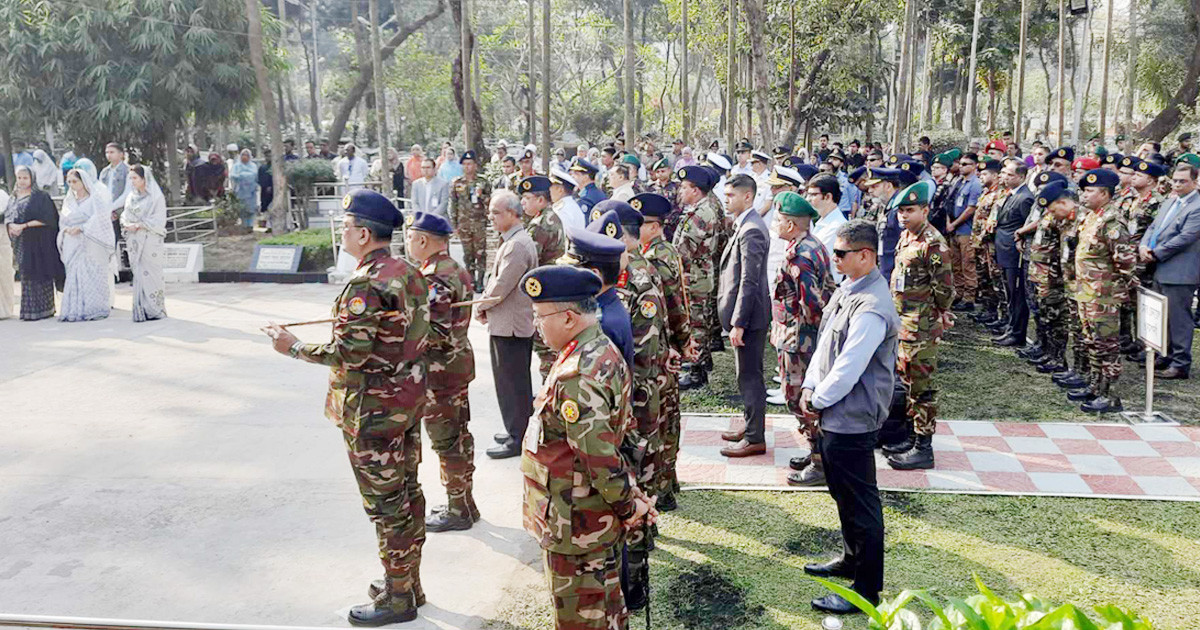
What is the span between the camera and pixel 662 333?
5.11 metres

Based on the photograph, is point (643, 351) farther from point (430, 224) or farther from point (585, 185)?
point (585, 185)

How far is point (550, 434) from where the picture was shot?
348 cm

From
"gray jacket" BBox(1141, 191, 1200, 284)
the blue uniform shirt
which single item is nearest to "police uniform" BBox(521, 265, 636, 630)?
the blue uniform shirt

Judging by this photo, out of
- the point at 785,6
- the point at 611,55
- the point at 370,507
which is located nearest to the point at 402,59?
the point at 611,55

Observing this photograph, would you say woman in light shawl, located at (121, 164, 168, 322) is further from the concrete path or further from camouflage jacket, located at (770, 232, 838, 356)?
camouflage jacket, located at (770, 232, 838, 356)

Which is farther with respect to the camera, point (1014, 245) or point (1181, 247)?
point (1014, 245)

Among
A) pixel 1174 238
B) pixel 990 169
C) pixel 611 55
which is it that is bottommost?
pixel 1174 238

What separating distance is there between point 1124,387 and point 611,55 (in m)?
47.4

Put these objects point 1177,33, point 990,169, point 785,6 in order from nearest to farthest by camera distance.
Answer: point 990,169 → point 785,6 → point 1177,33

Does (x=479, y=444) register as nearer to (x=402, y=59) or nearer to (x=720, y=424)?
(x=720, y=424)

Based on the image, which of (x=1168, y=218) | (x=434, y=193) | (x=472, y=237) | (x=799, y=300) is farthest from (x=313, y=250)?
(x=1168, y=218)

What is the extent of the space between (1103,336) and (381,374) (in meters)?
5.85

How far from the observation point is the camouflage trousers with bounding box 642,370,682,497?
5344 millimetres

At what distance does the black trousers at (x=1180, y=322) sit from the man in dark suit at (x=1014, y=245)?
4.28ft
